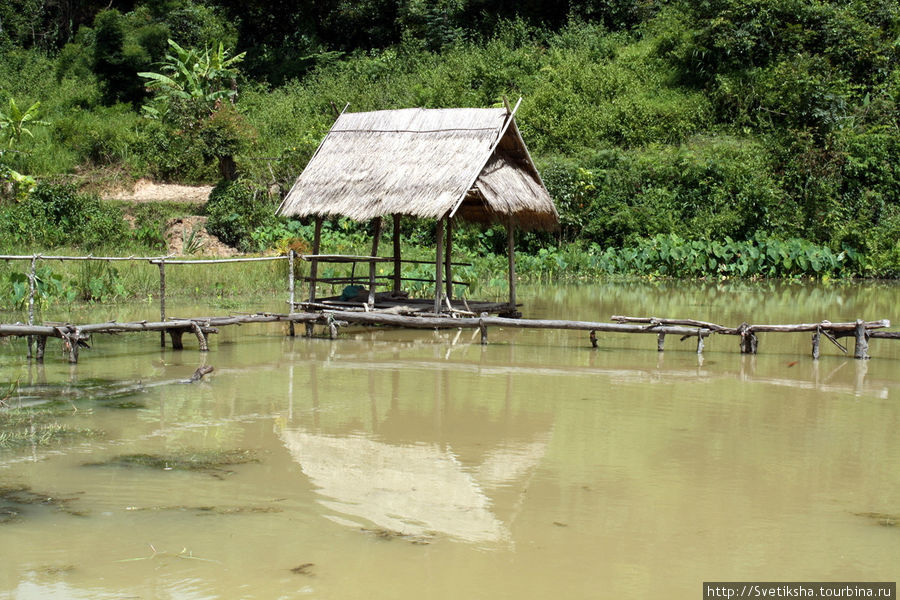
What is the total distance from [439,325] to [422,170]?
72.5 inches

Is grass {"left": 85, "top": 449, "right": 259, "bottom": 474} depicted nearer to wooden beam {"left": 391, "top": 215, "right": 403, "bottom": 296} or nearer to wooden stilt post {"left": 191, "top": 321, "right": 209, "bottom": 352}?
wooden stilt post {"left": 191, "top": 321, "right": 209, "bottom": 352}

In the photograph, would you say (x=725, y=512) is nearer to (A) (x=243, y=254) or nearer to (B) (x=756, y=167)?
(A) (x=243, y=254)

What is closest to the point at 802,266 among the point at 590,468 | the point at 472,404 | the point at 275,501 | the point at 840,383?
the point at 840,383

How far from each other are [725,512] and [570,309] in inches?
332

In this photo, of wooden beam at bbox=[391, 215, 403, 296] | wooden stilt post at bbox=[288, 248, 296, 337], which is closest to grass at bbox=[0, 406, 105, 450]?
wooden stilt post at bbox=[288, 248, 296, 337]

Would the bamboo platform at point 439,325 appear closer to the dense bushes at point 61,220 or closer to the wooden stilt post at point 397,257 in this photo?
the wooden stilt post at point 397,257

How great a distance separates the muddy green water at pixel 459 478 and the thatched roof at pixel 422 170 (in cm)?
200

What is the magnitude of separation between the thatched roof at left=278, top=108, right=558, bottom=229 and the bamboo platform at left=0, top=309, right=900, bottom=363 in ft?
3.95

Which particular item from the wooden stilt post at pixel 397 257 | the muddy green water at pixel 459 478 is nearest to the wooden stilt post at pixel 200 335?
the muddy green water at pixel 459 478

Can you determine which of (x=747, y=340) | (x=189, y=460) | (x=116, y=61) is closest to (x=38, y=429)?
(x=189, y=460)

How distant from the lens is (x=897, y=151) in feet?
60.9

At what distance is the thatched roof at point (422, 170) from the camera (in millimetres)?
11070

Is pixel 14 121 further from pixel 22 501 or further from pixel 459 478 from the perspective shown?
pixel 459 478

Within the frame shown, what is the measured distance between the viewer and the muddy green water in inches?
179
